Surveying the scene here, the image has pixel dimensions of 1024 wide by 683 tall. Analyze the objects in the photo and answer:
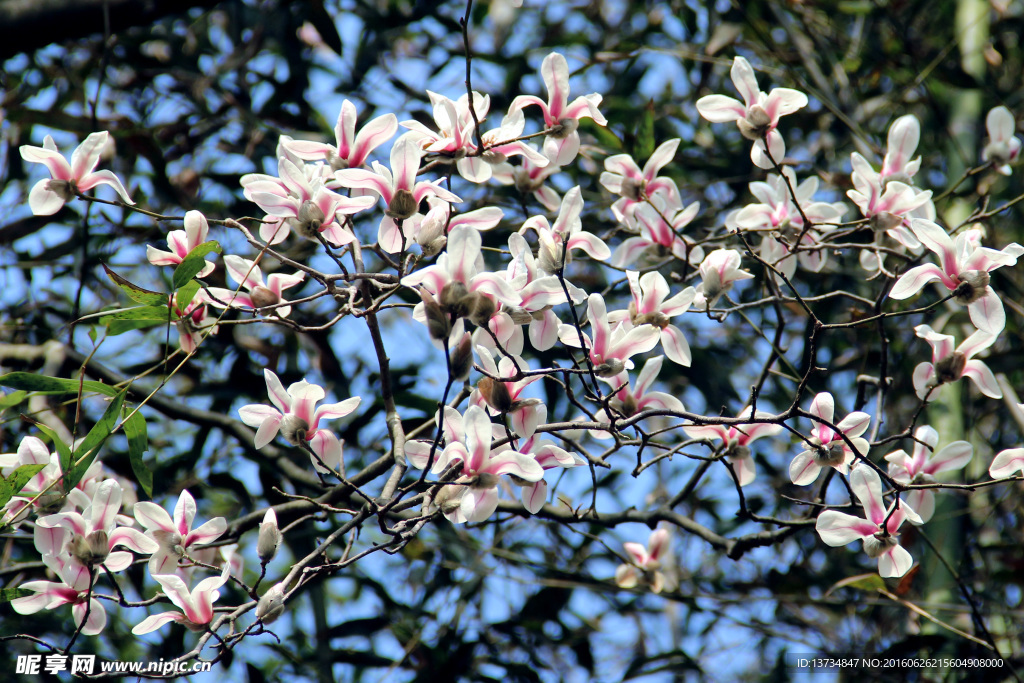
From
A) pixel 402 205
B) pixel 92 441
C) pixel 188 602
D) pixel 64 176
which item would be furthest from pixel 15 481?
pixel 402 205

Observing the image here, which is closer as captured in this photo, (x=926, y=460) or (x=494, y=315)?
(x=494, y=315)

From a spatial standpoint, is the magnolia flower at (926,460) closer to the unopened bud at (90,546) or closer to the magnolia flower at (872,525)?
the magnolia flower at (872,525)

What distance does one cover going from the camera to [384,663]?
1.55 meters

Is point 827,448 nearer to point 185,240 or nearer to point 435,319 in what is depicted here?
point 435,319

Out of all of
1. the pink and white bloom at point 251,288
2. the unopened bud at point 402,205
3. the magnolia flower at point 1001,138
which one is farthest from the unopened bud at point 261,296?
the magnolia flower at point 1001,138

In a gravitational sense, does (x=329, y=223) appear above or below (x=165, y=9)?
below

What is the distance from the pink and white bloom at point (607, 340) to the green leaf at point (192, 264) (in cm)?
38

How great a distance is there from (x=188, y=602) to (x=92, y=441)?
0.20 metres

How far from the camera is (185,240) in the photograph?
94 centimetres

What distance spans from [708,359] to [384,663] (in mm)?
858

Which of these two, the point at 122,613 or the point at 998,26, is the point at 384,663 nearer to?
the point at 122,613

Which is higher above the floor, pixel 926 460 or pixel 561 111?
pixel 561 111

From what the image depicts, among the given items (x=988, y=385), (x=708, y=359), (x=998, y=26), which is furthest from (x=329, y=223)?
(x=998, y=26)

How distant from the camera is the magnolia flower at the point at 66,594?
896 millimetres
